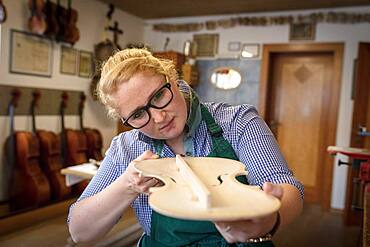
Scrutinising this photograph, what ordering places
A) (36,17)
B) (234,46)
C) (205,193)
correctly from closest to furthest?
(205,193) < (36,17) < (234,46)

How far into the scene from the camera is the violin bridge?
1.80 ft

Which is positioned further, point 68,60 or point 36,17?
point 68,60

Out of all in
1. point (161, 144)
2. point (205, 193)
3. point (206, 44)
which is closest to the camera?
point (205, 193)

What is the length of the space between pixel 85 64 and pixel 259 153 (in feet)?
13.3

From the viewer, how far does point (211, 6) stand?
464cm

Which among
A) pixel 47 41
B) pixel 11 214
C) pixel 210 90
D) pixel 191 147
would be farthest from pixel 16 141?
pixel 191 147

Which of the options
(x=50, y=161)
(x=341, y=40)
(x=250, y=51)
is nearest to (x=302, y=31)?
(x=341, y=40)

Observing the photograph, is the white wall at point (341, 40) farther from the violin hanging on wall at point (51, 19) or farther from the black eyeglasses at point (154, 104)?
the black eyeglasses at point (154, 104)

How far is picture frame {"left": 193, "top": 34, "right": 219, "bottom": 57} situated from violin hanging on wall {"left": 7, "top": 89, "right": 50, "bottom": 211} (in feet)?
8.51

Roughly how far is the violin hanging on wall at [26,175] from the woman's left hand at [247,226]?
3.34 meters

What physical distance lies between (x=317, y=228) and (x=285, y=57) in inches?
89.8

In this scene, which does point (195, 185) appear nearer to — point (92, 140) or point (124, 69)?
point (124, 69)

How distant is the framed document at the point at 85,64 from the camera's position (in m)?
4.55

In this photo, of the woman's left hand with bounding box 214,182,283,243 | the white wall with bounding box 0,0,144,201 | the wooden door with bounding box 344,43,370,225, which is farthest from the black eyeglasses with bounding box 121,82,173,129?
the wooden door with bounding box 344,43,370,225
